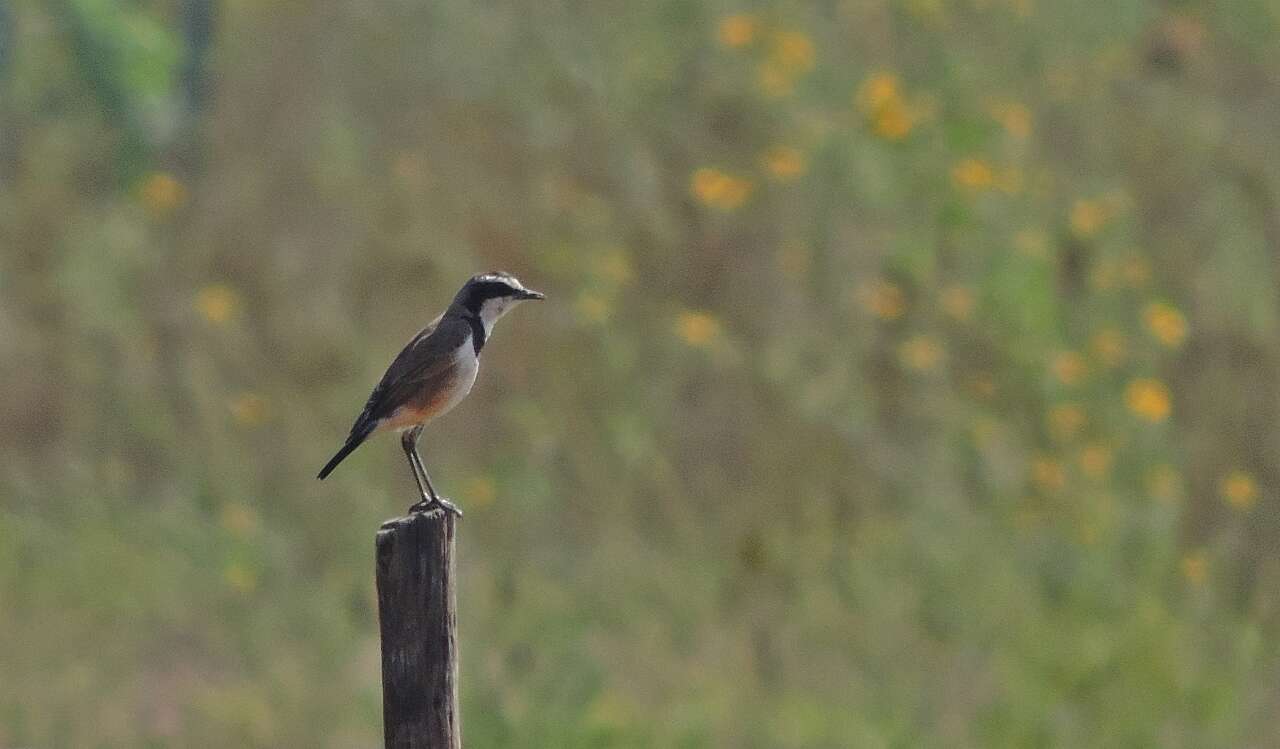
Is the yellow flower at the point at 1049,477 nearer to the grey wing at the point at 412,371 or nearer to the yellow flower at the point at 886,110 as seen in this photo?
the yellow flower at the point at 886,110

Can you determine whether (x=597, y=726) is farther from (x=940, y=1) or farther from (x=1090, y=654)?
(x=940, y=1)

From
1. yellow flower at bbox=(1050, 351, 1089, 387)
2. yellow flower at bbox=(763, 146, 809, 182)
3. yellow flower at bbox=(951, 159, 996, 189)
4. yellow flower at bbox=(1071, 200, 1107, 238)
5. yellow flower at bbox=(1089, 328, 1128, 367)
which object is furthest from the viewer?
yellow flower at bbox=(1071, 200, 1107, 238)

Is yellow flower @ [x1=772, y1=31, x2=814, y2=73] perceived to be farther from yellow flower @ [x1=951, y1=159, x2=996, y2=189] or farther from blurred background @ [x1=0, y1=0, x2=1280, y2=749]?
yellow flower @ [x1=951, y1=159, x2=996, y2=189]

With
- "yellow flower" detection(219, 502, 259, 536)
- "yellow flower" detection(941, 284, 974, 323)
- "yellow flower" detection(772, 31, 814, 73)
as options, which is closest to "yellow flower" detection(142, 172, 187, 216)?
"yellow flower" detection(219, 502, 259, 536)

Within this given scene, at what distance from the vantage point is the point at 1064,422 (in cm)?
965

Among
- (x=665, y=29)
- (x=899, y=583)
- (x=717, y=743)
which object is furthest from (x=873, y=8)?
(x=717, y=743)

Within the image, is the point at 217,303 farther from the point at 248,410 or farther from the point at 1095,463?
the point at 1095,463

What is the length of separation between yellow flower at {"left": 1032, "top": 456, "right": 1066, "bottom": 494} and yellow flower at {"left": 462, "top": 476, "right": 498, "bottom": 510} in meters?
2.43

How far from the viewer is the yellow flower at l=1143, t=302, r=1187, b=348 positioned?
10.3 metres

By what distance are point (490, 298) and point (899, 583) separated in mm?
3106

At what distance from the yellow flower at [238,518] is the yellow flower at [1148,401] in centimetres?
415

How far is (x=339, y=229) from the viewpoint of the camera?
10203mm

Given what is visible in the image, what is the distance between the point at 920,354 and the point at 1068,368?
761 mm

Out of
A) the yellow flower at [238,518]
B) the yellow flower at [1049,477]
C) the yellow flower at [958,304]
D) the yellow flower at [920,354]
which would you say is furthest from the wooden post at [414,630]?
the yellow flower at [958,304]
